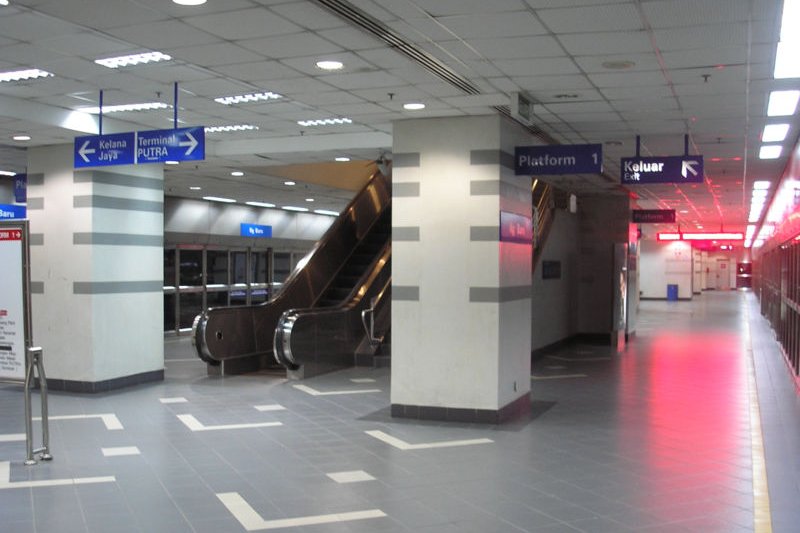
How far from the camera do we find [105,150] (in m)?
9.12

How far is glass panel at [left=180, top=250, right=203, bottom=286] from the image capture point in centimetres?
2072

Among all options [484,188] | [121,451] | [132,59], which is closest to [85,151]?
[132,59]

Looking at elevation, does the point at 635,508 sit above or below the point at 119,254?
below

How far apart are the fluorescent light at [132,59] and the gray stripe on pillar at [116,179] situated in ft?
13.7

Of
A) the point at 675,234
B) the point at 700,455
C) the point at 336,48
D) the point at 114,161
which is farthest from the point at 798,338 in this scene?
the point at 675,234

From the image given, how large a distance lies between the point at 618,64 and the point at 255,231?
55.5ft

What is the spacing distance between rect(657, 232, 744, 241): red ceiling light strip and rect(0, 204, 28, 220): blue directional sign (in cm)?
2769

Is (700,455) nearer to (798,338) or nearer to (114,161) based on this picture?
(798,338)

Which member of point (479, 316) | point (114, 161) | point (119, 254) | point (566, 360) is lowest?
point (566, 360)

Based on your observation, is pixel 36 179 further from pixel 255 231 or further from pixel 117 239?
pixel 255 231

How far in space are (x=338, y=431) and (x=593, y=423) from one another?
2955 mm

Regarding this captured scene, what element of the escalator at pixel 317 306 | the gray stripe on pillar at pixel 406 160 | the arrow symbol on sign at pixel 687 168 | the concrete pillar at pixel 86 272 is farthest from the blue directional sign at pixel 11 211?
the arrow symbol on sign at pixel 687 168

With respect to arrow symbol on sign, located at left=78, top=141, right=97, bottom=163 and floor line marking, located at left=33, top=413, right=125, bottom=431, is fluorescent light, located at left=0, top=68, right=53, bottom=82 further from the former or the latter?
floor line marking, located at left=33, top=413, right=125, bottom=431

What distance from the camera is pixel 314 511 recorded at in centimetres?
555
